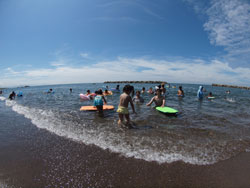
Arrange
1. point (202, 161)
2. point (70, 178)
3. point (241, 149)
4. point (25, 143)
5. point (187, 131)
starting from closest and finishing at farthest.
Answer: point (70, 178), point (202, 161), point (241, 149), point (25, 143), point (187, 131)

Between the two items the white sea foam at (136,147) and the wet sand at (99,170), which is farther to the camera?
the white sea foam at (136,147)

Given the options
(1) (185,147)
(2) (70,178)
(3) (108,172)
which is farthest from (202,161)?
(2) (70,178)

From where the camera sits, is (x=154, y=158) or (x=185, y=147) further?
(x=185, y=147)

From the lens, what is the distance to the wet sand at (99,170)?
8.44ft

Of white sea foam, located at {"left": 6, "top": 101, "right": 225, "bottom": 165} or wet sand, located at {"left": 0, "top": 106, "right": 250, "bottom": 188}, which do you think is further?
white sea foam, located at {"left": 6, "top": 101, "right": 225, "bottom": 165}

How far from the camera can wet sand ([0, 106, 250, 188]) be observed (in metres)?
2.57

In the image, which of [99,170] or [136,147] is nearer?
[99,170]

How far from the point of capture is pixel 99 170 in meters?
2.91

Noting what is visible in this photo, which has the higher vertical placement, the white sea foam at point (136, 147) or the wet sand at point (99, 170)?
the white sea foam at point (136, 147)

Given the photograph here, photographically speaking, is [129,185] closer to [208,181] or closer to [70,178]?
[70,178]

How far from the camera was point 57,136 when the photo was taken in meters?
4.87

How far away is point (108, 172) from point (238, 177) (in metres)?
2.94

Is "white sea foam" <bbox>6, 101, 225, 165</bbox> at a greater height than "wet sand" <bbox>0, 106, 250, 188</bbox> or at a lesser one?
greater

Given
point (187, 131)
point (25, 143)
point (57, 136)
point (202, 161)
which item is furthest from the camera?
point (187, 131)
